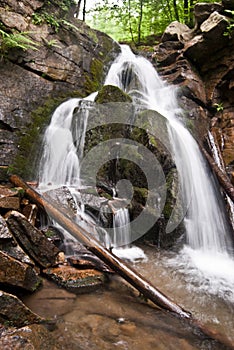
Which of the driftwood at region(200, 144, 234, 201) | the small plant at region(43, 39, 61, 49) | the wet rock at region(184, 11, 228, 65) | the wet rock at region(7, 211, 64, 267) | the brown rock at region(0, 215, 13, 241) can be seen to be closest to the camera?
the brown rock at region(0, 215, 13, 241)

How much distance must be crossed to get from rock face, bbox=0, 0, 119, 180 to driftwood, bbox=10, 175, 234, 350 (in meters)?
2.90

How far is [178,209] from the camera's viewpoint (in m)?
5.25

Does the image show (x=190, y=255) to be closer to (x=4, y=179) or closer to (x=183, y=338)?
(x=183, y=338)

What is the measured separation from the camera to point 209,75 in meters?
9.54

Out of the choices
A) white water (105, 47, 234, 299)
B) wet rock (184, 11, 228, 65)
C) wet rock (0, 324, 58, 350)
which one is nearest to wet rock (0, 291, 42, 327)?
wet rock (0, 324, 58, 350)

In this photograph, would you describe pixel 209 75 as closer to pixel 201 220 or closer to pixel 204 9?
pixel 204 9

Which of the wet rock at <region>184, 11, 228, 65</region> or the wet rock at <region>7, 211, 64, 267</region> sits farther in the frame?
the wet rock at <region>184, 11, 228, 65</region>

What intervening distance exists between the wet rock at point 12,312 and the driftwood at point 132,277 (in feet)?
4.35

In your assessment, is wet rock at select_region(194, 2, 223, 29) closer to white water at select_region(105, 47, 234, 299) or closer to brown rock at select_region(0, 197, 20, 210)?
white water at select_region(105, 47, 234, 299)

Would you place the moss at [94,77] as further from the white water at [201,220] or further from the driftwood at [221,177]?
the driftwood at [221,177]

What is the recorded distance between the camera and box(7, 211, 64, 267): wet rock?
365 cm

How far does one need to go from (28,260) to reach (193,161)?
4.73 metres

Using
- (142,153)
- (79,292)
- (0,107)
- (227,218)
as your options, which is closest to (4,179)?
(0,107)

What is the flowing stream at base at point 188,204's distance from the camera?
4.00m
